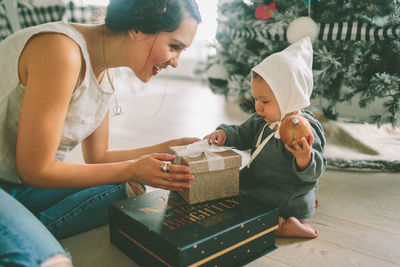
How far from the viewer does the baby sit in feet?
3.42

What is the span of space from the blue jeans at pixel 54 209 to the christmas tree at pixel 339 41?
1.11 meters

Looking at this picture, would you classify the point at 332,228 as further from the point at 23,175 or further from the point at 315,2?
the point at 315,2

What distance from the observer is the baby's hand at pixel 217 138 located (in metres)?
1.17

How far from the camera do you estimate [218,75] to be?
218cm

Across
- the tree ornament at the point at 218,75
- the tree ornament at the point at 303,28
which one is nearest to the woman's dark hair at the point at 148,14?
the tree ornament at the point at 303,28

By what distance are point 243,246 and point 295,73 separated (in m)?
0.54

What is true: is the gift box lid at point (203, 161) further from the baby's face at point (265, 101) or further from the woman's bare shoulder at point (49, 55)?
the woman's bare shoulder at point (49, 55)

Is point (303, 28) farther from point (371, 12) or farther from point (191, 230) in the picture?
point (191, 230)

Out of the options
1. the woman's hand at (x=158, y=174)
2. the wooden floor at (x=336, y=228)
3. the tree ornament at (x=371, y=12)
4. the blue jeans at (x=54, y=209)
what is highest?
the tree ornament at (x=371, y=12)

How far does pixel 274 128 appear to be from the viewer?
1.12m

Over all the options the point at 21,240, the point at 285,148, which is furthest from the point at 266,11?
the point at 21,240

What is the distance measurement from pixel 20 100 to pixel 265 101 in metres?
0.72

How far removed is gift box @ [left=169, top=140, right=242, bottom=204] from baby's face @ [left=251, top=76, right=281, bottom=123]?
19 centimetres

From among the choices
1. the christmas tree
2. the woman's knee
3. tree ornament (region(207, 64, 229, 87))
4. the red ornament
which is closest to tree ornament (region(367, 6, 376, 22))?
the christmas tree
